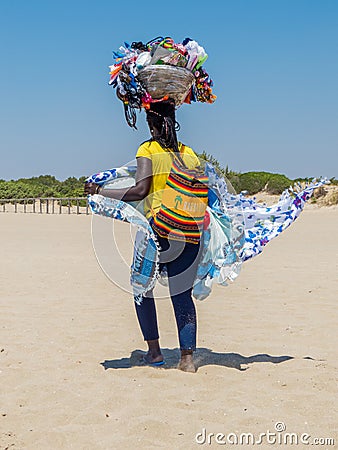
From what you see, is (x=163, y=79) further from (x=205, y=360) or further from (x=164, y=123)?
(x=205, y=360)

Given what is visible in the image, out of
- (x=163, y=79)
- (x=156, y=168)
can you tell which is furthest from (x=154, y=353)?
(x=163, y=79)

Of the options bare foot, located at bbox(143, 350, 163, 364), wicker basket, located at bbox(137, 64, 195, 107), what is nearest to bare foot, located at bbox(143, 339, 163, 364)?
bare foot, located at bbox(143, 350, 163, 364)

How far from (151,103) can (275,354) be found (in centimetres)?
246

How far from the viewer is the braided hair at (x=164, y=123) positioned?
5.24 m

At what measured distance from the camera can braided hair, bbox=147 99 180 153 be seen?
5238 mm

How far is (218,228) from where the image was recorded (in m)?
5.46

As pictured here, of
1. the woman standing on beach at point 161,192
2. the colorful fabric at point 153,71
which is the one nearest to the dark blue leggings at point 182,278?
the woman standing on beach at point 161,192

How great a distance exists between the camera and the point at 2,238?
18.6 meters

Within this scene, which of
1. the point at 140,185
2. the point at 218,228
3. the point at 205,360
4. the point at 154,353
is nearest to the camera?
the point at 140,185

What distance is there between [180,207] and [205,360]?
4.75 feet

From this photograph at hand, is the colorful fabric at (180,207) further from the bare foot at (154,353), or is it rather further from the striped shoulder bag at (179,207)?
the bare foot at (154,353)

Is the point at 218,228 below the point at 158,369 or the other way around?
the other way around

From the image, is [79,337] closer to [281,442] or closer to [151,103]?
[151,103]

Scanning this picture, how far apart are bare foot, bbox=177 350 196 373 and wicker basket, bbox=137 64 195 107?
6.59 feet
